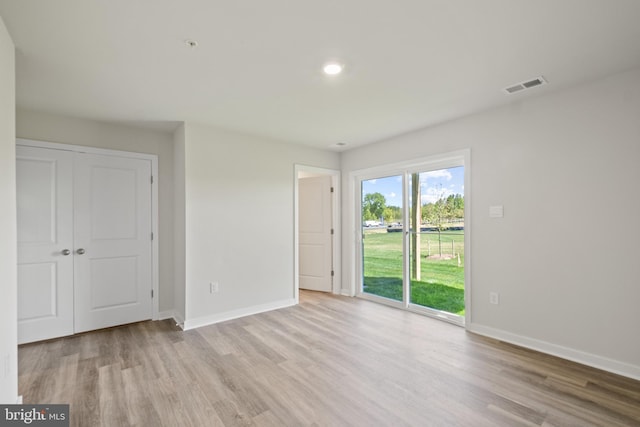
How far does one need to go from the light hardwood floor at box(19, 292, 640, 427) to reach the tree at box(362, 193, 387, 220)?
1.81 meters

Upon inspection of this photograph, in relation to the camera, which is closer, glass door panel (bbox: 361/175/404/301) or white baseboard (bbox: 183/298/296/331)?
white baseboard (bbox: 183/298/296/331)

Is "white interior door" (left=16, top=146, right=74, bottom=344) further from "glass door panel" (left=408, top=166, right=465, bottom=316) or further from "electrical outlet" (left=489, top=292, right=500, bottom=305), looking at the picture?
"electrical outlet" (left=489, top=292, right=500, bottom=305)

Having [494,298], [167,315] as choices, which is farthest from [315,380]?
[167,315]

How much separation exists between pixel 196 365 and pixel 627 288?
3.65 metres

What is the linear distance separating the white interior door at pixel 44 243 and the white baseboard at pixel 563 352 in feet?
15.0

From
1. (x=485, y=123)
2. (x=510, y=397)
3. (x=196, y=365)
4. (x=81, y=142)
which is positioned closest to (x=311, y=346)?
(x=196, y=365)

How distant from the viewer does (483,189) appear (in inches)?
130

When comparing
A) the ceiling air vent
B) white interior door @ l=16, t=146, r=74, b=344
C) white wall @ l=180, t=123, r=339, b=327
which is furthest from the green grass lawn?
white interior door @ l=16, t=146, r=74, b=344

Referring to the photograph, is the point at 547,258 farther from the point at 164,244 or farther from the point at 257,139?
the point at 164,244

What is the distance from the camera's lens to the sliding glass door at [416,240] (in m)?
3.71

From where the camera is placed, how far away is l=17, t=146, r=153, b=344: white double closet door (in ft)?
10.3

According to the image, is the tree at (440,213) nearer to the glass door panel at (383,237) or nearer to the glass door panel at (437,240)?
the glass door panel at (437,240)

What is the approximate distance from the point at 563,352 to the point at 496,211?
55.4 inches

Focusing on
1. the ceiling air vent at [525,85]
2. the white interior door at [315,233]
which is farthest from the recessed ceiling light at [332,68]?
the white interior door at [315,233]
